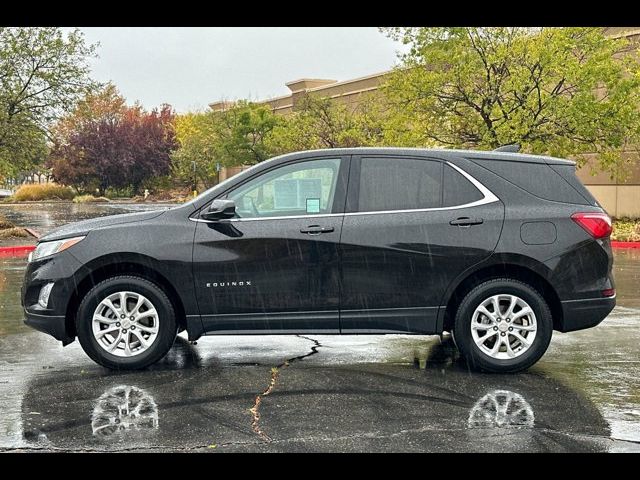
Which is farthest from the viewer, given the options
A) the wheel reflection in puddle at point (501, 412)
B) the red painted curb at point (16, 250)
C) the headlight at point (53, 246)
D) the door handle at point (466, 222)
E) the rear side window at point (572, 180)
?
the red painted curb at point (16, 250)

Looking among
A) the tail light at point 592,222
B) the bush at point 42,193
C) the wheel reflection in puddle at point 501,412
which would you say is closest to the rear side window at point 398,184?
the tail light at point 592,222

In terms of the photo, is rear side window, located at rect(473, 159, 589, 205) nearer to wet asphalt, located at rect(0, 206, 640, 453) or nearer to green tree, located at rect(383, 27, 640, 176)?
wet asphalt, located at rect(0, 206, 640, 453)

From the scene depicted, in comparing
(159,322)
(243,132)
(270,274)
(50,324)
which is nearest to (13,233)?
(50,324)

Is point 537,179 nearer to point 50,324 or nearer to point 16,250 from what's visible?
point 50,324

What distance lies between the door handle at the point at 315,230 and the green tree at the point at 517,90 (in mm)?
18974

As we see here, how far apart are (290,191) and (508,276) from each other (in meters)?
2.10

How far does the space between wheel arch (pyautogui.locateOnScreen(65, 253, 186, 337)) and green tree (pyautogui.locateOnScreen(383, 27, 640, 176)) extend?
19.4 m

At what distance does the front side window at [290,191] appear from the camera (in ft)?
24.7

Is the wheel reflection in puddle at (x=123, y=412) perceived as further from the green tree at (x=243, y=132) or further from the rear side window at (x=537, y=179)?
the green tree at (x=243, y=132)

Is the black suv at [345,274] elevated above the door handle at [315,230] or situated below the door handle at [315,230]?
below

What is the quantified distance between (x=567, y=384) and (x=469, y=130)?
21.5 metres

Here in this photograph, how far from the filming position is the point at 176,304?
7539mm
